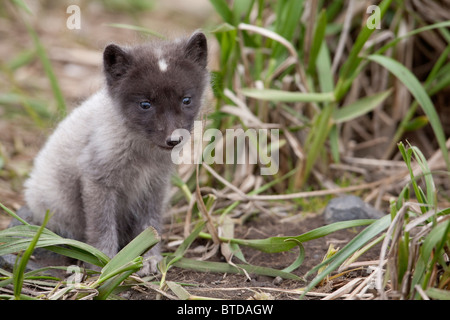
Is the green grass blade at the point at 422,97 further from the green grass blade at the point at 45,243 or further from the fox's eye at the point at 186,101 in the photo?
the green grass blade at the point at 45,243

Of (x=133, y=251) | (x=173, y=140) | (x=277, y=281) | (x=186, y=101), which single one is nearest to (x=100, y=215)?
(x=133, y=251)

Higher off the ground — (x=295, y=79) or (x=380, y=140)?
(x=295, y=79)

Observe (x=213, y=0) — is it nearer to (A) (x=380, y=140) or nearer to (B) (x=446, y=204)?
(A) (x=380, y=140)

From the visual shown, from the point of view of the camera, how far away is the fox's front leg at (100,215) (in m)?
3.42

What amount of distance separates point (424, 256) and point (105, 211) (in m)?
1.89

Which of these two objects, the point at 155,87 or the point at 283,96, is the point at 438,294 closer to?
the point at 155,87

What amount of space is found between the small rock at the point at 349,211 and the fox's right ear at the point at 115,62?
1741 mm

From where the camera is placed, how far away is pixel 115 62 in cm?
323

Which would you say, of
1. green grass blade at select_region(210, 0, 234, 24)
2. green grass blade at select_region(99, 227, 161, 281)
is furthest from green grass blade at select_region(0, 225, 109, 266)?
green grass blade at select_region(210, 0, 234, 24)

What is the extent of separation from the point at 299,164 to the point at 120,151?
165cm

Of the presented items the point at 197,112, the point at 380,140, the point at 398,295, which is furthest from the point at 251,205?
the point at 398,295

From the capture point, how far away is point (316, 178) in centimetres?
465

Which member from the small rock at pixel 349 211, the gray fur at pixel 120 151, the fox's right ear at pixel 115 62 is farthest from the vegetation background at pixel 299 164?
the fox's right ear at pixel 115 62

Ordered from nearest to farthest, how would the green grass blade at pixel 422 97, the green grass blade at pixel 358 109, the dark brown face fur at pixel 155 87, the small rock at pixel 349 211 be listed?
the dark brown face fur at pixel 155 87 < the green grass blade at pixel 422 97 < the small rock at pixel 349 211 < the green grass blade at pixel 358 109
